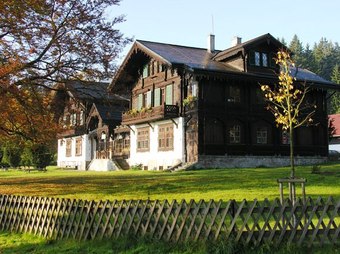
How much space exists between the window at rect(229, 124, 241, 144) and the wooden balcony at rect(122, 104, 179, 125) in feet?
15.3

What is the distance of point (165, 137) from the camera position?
36.8 metres

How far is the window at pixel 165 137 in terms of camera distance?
3591 centimetres

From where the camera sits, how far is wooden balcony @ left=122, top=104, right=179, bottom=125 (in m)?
34.7

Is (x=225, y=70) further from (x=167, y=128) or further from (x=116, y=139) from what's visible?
(x=116, y=139)

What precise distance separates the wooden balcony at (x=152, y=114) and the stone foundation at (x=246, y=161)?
4.60 metres

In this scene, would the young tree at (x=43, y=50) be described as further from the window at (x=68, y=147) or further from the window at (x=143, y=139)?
the window at (x=68, y=147)

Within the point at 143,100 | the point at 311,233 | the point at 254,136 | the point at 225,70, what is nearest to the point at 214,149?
the point at 254,136

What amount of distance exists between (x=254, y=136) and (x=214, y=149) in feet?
13.8

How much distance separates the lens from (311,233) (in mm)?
6941

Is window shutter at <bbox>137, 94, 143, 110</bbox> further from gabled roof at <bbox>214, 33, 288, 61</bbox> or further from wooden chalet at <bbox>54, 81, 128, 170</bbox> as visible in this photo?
gabled roof at <bbox>214, 33, 288, 61</bbox>

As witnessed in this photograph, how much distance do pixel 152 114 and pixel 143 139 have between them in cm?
464

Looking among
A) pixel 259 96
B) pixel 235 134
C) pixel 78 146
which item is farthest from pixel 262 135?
pixel 78 146

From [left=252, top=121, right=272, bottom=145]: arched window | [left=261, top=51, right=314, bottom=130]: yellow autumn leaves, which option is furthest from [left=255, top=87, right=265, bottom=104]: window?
[left=261, top=51, right=314, bottom=130]: yellow autumn leaves

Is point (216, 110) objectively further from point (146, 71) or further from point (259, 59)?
point (146, 71)
